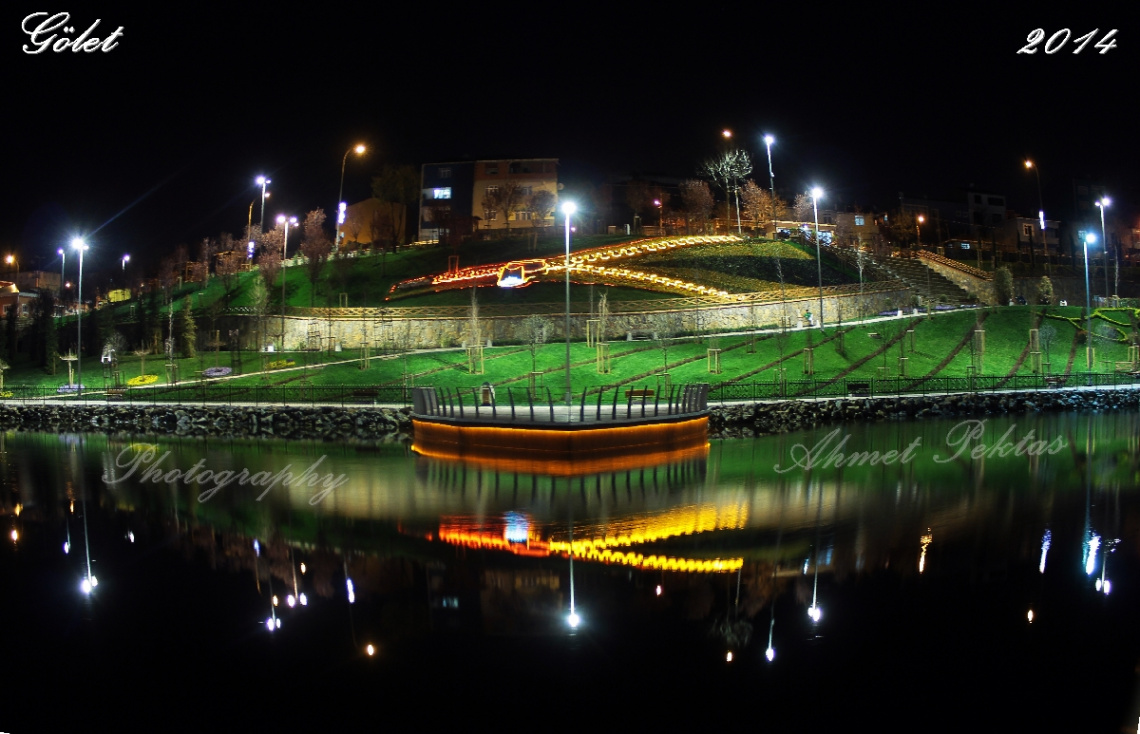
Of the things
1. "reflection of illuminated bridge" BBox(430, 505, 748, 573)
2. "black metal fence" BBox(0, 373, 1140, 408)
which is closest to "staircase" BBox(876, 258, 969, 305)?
"black metal fence" BBox(0, 373, 1140, 408)

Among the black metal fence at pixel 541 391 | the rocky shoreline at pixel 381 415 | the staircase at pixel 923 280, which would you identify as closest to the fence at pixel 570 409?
the rocky shoreline at pixel 381 415

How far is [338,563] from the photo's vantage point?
563 inches

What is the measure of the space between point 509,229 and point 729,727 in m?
84.0

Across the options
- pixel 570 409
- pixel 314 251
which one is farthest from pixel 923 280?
pixel 570 409

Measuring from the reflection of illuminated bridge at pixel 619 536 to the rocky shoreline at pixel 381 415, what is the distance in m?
17.7

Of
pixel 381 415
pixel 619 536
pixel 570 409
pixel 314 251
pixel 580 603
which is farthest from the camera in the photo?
pixel 314 251

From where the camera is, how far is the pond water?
923 centimetres

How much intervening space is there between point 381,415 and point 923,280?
170 ft

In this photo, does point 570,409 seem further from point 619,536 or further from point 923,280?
point 923,280

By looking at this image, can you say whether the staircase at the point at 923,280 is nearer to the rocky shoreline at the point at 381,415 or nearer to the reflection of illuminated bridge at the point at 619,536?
the rocky shoreline at the point at 381,415

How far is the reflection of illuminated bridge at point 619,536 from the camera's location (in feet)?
46.5

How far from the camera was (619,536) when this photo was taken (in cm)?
1612

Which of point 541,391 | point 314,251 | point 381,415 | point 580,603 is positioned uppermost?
point 314,251

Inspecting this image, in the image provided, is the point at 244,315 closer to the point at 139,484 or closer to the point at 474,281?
the point at 474,281
